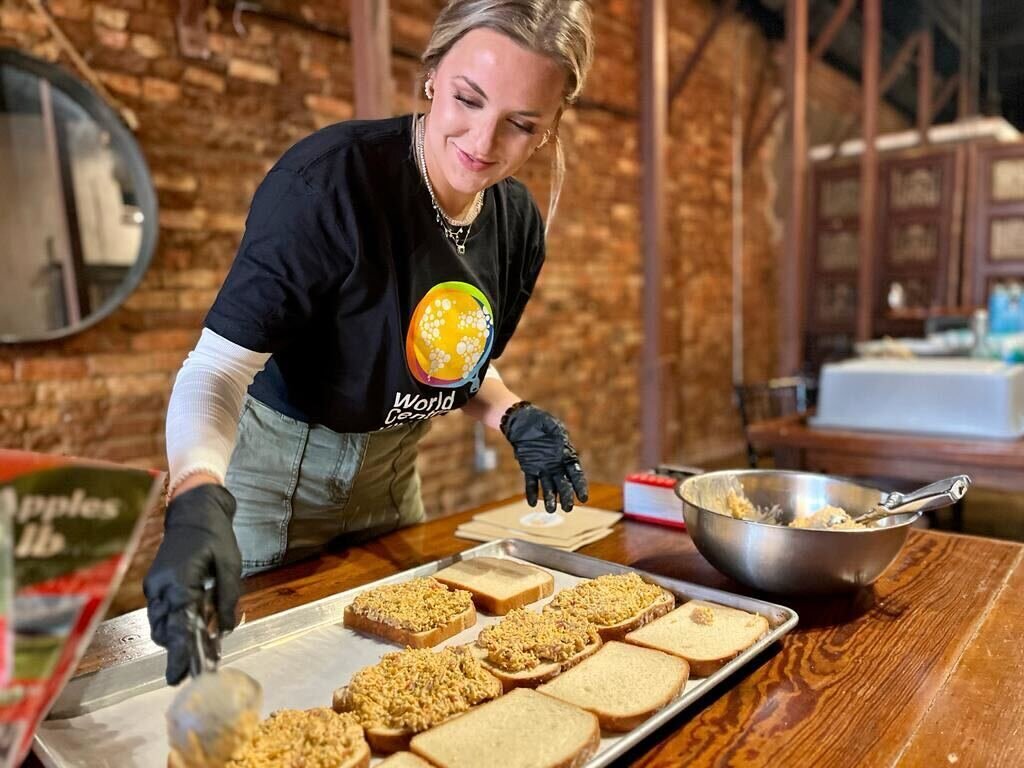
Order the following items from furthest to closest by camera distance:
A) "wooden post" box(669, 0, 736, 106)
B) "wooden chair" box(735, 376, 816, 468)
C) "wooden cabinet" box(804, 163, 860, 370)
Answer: "wooden cabinet" box(804, 163, 860, 370), "wooden post" box(669, 0, 736, 106), "wooden chair" box(735, 376, 816, 468)

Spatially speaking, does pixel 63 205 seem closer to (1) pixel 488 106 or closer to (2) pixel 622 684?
(1) pixel 488 106

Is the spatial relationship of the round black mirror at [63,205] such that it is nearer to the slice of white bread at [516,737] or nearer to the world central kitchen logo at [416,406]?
the world central kitchen logo at [416,406]

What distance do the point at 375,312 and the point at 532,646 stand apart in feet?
1.92

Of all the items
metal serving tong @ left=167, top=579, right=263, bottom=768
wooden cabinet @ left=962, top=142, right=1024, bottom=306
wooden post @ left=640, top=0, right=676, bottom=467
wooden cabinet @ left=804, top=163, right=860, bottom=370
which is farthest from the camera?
wooden cabinet @ left=804, top=163, right=860, bottom=370

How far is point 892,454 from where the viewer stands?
2.57 metres

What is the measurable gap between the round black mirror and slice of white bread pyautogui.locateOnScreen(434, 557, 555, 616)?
6.61 feet

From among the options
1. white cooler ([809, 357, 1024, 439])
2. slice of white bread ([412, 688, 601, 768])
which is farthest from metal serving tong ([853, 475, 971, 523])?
white cooler ([809, 357, 1024, 439])

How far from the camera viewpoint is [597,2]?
189 inches

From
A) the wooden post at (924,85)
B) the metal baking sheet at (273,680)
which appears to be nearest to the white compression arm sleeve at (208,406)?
the metal baking sheet at (273,680)

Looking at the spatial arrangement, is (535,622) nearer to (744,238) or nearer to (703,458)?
(703,458)

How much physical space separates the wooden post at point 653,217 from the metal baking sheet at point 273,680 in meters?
3.49

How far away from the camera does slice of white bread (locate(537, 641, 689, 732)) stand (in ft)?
2.81

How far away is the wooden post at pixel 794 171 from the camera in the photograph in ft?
14.9

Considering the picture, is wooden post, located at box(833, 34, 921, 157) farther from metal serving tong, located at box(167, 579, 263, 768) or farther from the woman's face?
metal serving tong, located at box(167, 579, 263, 768)
